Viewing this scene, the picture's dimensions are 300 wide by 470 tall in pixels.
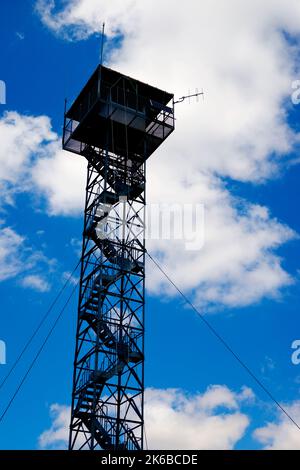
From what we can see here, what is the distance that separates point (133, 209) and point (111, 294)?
6.57 meters

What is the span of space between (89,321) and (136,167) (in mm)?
11432

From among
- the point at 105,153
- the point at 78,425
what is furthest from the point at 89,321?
the point at 105,153

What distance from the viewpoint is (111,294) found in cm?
3909

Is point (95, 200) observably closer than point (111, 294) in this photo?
No

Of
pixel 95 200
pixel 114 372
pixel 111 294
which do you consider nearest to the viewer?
pixel 114 372

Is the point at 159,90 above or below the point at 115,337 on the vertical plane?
above

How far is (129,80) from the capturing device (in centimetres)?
4425

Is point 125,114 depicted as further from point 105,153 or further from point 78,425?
point 78,425

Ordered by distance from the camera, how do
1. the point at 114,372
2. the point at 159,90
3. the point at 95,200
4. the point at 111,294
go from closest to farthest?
the point at 114,372
the point at 111,294
the point at 95,200
the point at 159,90

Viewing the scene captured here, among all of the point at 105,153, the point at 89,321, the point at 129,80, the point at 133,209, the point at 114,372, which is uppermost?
the point at 129,80

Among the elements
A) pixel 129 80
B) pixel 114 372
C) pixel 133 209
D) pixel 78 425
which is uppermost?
pixel 129 80
